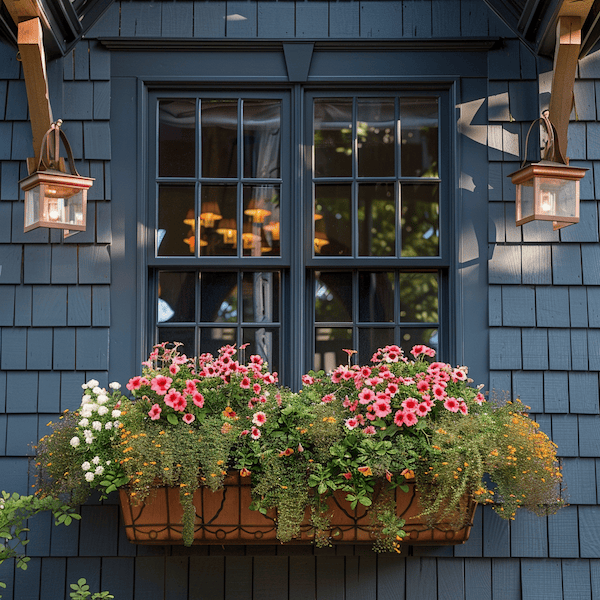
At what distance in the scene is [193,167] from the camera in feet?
10.7

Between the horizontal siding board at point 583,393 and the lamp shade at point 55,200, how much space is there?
2.52m

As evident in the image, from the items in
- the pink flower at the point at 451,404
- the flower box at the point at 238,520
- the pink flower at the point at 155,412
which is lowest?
the flower box at the point at 238,520

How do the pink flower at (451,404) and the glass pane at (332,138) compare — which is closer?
→ the pink flower at (451,404)

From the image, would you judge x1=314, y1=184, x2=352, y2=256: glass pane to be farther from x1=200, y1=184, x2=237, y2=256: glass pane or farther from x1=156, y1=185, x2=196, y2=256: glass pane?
x1=156, y1=185, x2=196, y2=256: glass pane

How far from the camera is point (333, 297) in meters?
3.26

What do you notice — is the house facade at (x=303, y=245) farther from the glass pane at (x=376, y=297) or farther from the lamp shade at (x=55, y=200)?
the lamp shade at (x=55, y=200)

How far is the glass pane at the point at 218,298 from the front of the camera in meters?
3.24

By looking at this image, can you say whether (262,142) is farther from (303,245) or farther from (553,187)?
(553,187)

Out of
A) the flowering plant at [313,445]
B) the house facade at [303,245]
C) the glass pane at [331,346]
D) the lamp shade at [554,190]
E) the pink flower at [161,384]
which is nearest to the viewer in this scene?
the flowering plant at [313,445]

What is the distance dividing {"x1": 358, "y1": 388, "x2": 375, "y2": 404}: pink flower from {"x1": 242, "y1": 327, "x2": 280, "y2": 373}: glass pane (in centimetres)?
71

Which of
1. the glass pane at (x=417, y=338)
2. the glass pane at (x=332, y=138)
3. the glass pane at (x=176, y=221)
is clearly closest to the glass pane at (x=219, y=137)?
the glass pane at (x=176, y=221)

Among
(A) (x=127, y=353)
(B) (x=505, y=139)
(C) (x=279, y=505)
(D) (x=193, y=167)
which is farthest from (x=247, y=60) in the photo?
(C) (x=279, y=505)

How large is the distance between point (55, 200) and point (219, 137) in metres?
0.93

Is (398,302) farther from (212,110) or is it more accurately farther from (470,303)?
(212,110)
